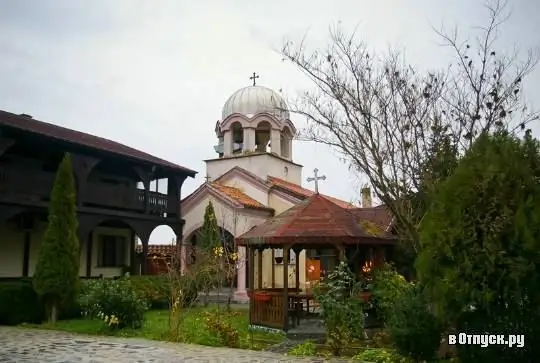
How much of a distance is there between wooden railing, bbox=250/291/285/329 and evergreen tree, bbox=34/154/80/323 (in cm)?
500

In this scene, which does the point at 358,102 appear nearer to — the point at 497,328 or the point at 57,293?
the point at 497,328

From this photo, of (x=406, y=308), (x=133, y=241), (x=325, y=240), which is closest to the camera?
(x=406, y=308)

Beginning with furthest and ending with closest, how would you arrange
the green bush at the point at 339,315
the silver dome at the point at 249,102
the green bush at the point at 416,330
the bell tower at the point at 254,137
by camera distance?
the silver dome at the point at 249,102 → the bell tower at the point at 254,137 → the green bush at the point at 339,315 → the green bush at the point at 416,330

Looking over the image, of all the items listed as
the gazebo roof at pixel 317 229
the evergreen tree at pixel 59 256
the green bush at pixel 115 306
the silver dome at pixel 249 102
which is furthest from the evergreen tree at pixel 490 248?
the silver dome at pixel 249 102

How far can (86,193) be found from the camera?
66.6ft

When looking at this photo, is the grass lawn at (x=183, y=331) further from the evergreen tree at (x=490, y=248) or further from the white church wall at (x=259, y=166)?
the white church wall at (x=259, y=166)

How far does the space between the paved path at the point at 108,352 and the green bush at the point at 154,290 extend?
7157mm

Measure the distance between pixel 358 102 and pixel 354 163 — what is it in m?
1.44

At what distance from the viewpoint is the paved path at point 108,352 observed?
9523 millimetres

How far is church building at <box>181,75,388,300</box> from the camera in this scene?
25000mm

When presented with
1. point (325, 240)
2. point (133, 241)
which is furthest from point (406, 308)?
point (133, 241)

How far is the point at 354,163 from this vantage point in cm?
1327

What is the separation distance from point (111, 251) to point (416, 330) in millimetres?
18592

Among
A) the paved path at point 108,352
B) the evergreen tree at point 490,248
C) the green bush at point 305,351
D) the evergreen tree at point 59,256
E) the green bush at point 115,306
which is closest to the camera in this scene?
the evergreen tree at point 490,248
